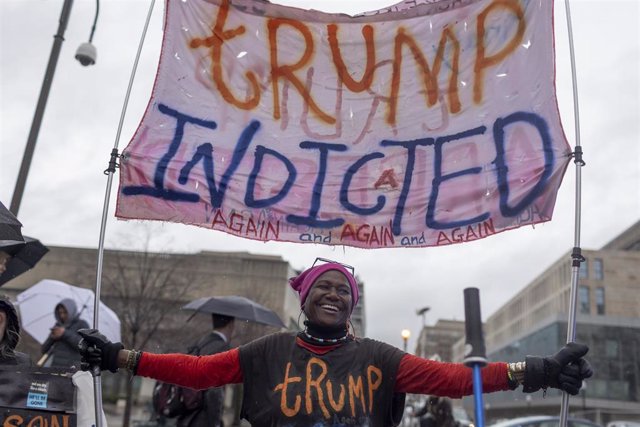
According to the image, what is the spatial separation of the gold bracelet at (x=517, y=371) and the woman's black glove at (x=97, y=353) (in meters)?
1.76

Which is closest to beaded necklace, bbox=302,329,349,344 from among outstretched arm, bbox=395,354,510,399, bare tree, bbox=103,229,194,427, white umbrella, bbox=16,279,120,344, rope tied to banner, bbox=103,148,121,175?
outstretched arm, bbox=395,354,510,399

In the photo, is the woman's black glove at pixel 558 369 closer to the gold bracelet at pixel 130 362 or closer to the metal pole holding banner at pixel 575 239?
the metal pole holding banner at pixel 575 239

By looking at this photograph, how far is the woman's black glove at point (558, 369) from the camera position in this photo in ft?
8.88

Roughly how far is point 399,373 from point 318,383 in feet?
1.28

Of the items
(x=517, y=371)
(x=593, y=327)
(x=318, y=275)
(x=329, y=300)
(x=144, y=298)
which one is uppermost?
(x=593, y=327)

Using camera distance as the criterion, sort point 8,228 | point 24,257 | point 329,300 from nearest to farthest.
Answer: point 329,300 < point 8,228 < point 24,257

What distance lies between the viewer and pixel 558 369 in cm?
271

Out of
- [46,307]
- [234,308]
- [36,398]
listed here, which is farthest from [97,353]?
[46,307]

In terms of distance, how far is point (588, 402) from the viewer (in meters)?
61.6

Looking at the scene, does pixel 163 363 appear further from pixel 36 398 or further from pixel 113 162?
pixel 113 162

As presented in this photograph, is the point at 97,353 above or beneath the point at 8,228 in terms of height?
beneath

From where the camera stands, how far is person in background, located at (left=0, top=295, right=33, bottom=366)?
3674 mm

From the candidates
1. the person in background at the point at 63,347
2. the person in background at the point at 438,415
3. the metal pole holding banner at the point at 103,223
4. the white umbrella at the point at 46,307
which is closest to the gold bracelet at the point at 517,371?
the metal pole holding banner at the point at 103,223

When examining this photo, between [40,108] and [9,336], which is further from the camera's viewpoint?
[40,108]
